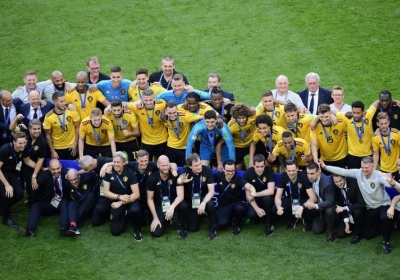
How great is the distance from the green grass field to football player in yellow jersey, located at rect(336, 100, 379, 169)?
47.0 inches

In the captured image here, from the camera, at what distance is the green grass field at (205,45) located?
12125 millimetres

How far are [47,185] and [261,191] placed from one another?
2.88 metres

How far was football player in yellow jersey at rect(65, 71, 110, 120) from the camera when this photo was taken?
13039 millimetres

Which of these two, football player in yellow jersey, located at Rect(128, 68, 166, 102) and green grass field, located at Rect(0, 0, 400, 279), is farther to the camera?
football player in yellow jersey, located at Rect(128, 68, 166, 102)

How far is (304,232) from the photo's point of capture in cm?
1193

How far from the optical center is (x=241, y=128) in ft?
40.8

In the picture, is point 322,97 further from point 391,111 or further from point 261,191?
point 261,191

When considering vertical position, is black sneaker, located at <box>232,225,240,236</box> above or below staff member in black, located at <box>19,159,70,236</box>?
below

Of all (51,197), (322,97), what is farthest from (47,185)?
(322,97)

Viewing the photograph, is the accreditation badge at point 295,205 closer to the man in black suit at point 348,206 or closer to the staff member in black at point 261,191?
the staff member in black at point 261,191

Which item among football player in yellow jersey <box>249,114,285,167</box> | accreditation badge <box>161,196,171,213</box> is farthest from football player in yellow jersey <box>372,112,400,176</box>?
accreditation badge <box>161,196,171,213</box>

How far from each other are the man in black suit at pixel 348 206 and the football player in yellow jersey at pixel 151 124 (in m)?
2.63

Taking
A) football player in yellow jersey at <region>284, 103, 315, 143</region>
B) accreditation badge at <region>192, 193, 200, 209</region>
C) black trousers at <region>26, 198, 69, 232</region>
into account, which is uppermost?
football player in yellow jersey at <region>284, 103, 315, 143</region>

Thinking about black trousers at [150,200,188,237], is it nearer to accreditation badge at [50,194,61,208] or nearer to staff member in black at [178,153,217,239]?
staff member in black at [178,153,217,239]
